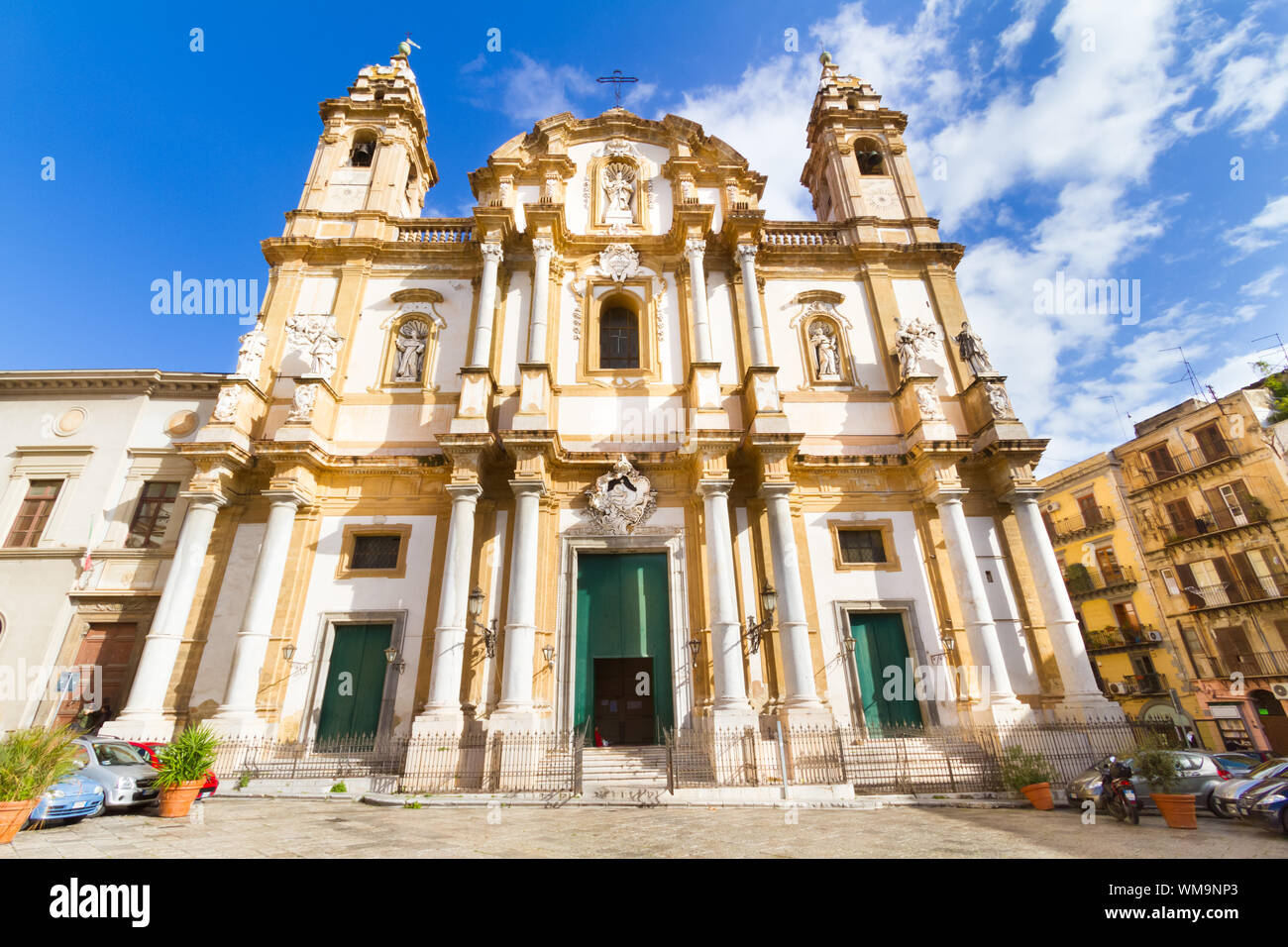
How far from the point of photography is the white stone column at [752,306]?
16123 mm

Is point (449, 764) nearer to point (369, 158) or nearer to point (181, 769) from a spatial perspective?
point (181, 769)

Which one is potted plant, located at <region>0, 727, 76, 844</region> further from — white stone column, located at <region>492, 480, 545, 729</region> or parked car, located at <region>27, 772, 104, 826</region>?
white stone column, located at <region>492, 480, 545, 729</region>

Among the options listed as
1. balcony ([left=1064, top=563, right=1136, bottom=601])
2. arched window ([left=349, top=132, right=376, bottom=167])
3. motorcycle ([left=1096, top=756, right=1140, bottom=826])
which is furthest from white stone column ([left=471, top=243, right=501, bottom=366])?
balcony ([left=1064, top=563, right=1136, bottom=601])

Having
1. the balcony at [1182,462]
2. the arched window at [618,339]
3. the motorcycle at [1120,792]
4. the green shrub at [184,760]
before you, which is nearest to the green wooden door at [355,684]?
the green shrub at [184,760]

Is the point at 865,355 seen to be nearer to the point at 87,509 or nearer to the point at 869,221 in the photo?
the point at 869,221

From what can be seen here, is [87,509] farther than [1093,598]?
No

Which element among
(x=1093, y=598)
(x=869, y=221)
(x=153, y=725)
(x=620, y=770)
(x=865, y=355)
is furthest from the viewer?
(x=1093, y=598)

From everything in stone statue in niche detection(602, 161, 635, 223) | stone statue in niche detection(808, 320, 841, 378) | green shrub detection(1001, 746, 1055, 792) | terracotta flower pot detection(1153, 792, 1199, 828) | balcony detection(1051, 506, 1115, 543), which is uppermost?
stone statue in niche detection(602, 161, 635, 223)

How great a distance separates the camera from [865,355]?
17.3 m

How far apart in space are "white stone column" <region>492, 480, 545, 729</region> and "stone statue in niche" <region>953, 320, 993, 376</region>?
12.0 meters

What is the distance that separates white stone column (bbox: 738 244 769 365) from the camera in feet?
52.9

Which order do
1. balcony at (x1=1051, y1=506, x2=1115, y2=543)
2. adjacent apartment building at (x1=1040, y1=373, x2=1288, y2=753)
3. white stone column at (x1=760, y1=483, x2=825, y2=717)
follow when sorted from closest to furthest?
1. white stone column at (x1=760, y1=483, x2=825, y2=717)
2. adjacent apartment building at (x1=1040, y1=373, x2=1288, y2=753)
3. balcony at (x1=1051, y1=506, x2=1115, y2=543)
